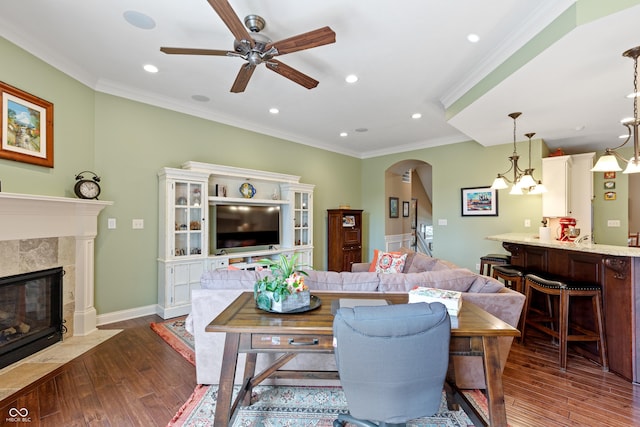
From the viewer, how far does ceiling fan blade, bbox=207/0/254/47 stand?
5.44 ft

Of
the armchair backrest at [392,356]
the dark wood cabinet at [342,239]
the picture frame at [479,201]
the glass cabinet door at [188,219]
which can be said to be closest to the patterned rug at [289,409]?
the armchair backrest at [392,356]

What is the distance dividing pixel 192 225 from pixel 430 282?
3.04 meters

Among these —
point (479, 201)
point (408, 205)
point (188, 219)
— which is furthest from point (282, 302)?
point (408, 205)

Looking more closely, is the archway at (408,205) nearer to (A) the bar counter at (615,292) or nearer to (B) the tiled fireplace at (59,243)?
(A) the bar counter at (615,292)

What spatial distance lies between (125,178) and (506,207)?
5.76 m

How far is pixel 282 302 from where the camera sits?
4.95 feet

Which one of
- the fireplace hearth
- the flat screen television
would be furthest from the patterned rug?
the flat screen television

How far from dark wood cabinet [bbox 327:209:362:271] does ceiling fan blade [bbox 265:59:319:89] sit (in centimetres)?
334

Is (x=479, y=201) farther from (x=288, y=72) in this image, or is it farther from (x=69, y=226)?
(x=69, y=226)

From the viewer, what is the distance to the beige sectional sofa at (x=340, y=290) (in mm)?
1960

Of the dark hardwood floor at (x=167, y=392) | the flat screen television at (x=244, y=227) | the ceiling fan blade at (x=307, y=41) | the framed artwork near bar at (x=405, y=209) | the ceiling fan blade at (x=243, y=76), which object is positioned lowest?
the dark hardwood floor at (x=167, y=392)

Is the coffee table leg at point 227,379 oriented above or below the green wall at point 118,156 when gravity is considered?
below

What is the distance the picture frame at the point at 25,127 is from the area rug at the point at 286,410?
2.51 meters

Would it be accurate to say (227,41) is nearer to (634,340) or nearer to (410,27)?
(410,27)
